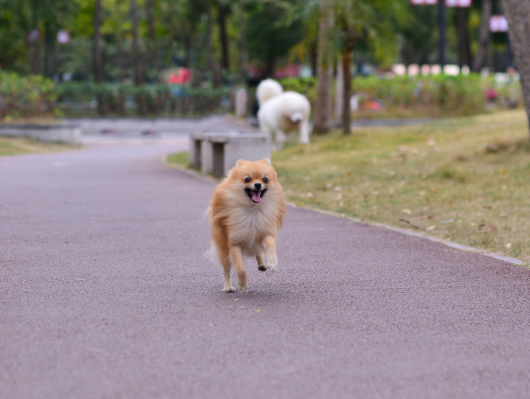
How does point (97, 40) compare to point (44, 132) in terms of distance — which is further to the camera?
point (97, 40)

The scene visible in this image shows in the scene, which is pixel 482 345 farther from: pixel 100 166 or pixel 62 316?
pixel 100 166

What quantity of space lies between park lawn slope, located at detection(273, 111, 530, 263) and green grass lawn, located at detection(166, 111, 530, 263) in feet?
0.04

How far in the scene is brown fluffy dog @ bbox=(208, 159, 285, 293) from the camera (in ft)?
18.8

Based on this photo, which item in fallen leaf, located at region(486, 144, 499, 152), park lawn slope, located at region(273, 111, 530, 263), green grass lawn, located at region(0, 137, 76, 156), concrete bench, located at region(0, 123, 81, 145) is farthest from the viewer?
concrete bench, located at region(0, 123, 81, 145)

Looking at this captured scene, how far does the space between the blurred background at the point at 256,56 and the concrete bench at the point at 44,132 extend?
1810 millimetres

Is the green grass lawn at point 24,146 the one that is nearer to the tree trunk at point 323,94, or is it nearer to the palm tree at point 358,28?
the tree trunk at point 323,94

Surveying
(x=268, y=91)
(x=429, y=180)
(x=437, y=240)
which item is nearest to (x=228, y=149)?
(x=429, y=180)

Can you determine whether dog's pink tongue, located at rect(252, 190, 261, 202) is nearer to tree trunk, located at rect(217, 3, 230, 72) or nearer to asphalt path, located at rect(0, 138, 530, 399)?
asphalt path, located at rect(0, 138, 530, 399)

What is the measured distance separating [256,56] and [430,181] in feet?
129

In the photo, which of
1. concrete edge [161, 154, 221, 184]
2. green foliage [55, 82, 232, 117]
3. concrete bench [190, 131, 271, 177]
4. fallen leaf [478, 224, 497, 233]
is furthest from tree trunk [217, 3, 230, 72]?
fallen leaf [478, 224, 497, 233]

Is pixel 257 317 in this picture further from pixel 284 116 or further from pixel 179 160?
pixel 179 160

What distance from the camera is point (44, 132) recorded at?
2611 cm

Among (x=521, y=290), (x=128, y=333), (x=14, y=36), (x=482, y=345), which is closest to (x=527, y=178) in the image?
(x=521, y=290)

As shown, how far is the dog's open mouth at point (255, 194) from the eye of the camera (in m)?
5.64
